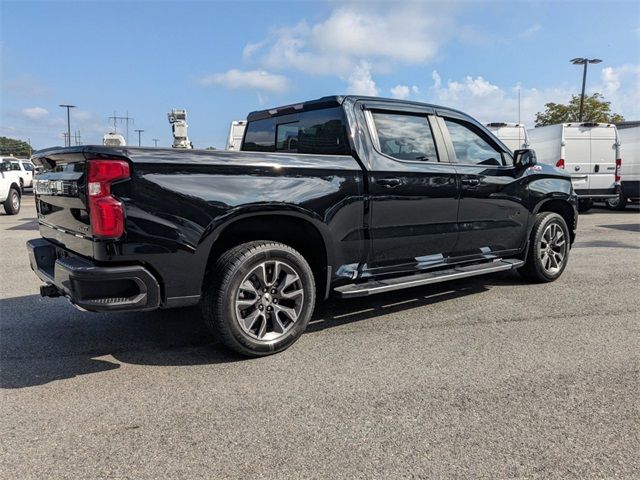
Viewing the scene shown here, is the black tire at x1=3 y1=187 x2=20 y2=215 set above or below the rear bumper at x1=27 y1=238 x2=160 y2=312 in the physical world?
above

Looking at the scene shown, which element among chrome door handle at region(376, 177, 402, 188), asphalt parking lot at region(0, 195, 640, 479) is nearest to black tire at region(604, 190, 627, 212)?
asphalt parking lot at region(0, 195, 640, 479)

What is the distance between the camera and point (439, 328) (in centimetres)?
Answer: 434

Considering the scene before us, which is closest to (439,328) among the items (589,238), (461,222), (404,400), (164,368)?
(461,222)

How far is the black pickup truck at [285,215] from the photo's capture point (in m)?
3.16

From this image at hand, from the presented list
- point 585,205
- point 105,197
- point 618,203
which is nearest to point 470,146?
point 105,197

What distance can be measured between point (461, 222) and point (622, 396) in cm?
215

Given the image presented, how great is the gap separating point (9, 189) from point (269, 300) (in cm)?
1494

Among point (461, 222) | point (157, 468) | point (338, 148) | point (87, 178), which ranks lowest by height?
point (157, 468)

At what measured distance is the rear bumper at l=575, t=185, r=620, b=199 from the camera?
1364 centimetres

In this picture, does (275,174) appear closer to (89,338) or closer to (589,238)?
(89,338)

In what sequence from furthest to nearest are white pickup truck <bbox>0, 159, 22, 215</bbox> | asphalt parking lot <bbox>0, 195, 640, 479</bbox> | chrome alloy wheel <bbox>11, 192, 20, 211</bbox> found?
chrome alloy wheel <bbox>11, 192, 20, 211</bbox> < white pickup truck <bbox>0, 159, 22, 215</bbox> < asphalt parking lot <bbox>0, 195, 640, 479</bbox>

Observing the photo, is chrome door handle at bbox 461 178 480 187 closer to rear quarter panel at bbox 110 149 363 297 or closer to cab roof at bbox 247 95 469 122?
cab roof at bbox 247 95 469 122

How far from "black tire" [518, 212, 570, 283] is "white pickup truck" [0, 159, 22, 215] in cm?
1482

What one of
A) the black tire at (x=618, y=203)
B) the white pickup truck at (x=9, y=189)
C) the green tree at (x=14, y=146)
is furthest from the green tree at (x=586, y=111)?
the green tree at (x=14, y=146)
